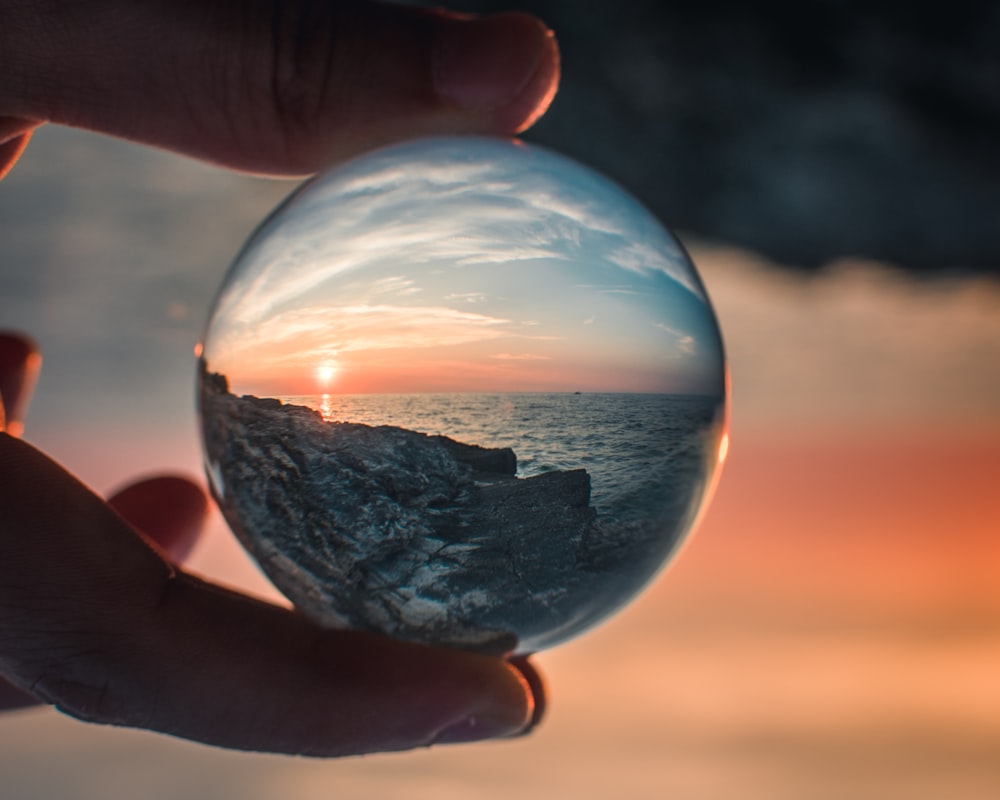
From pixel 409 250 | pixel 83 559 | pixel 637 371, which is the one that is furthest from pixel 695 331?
pixel 83 559

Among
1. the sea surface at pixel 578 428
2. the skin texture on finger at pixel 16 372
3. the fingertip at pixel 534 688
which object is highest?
the skin texture on finger at pixel 16 372

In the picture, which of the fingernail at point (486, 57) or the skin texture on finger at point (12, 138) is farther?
the skin texture on finger at point (12, 138)

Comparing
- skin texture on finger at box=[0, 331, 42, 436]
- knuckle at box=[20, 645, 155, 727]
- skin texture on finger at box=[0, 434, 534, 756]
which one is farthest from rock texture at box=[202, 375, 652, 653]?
skin texture on finger at box=[0, 331, 42, 436]

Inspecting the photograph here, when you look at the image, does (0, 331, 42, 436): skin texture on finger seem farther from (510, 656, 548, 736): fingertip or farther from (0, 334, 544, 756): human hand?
(510, 656, 548, 736): fingertip

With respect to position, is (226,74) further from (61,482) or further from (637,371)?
(637,371)

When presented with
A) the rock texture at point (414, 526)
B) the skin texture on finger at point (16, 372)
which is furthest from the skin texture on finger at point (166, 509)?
the rock texture at point (414, 526)

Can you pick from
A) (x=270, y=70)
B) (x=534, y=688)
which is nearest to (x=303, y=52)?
(x=270, y=70)

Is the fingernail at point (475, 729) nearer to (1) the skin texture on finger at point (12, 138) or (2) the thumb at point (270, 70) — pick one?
(2) the thumb at point (270, 70)
